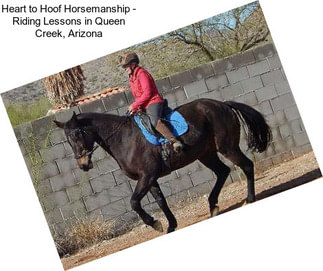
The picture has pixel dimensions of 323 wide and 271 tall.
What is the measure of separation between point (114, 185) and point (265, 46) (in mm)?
2444

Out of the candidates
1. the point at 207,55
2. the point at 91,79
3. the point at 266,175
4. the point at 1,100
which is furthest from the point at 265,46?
the point at 1,100

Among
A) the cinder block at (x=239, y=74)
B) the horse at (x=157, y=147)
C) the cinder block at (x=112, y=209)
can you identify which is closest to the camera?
the horse at (x=157, y=147)

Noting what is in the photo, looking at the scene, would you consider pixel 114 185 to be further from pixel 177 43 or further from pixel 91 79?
pixel 177 43

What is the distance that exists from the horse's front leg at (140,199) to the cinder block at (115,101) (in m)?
1.08

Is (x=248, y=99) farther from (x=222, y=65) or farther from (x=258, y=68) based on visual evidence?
(x=222, y=65)

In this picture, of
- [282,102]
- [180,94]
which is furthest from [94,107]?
[282,102]

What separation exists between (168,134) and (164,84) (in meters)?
0.95

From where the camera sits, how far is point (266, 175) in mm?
→ 9016

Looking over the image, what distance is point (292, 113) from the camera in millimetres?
9164

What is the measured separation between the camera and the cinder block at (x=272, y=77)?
911 cm

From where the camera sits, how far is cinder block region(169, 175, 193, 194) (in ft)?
30.1

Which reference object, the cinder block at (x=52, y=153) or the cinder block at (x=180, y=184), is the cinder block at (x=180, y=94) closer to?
the cinder block at (x=180, y=184)

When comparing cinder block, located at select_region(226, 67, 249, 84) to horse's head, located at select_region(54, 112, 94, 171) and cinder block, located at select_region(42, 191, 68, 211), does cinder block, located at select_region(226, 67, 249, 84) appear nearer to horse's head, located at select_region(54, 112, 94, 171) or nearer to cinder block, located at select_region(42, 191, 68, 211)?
horse's head, located at select_region(54, 112, 94, 171)

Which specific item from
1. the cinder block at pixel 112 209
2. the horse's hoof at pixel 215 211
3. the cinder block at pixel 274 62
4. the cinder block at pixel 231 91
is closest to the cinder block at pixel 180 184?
the horse's hoof at pixel 215 211
